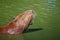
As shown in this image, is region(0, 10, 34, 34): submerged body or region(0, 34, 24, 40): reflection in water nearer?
region(0, 34, 24, 40): reflection in water

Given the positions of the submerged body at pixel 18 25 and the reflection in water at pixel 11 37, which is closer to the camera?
the reflection in water at pixel 11 37

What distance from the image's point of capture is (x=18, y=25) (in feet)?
22.5

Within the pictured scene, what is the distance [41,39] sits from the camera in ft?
21.5

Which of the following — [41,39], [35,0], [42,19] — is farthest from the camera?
[35,0]

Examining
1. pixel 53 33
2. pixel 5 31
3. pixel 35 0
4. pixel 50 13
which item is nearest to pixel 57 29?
pixel 53 33

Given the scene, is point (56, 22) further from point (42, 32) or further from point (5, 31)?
point (5, 31)

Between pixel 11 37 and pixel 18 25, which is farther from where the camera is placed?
pixel 18 25

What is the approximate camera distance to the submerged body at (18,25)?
677cm

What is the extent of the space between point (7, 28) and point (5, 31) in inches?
3.1

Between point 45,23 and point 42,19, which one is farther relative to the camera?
point 42,19

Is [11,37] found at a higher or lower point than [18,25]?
lower

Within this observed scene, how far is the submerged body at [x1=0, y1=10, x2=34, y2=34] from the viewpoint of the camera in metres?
6.77

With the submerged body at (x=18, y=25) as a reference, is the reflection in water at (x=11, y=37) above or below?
below

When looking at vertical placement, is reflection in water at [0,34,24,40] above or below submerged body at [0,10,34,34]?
below
